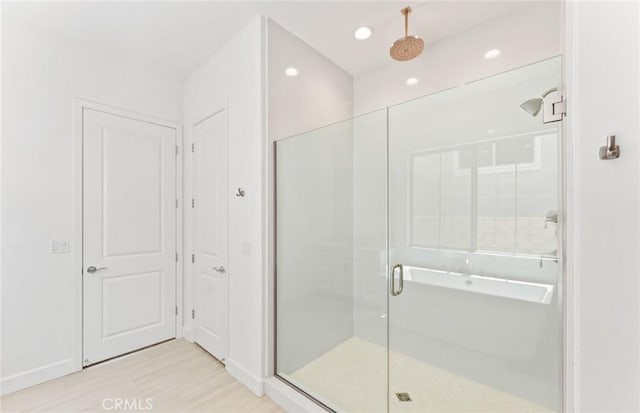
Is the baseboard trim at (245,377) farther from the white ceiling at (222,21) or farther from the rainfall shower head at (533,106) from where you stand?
the white ceiling at (222,21)

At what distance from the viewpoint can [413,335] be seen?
188 centimetres

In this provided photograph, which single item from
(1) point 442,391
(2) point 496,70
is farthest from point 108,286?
(2) point 496,70

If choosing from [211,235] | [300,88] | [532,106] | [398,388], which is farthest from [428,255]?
[211,235]

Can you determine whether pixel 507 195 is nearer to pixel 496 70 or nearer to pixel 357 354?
pixel 496 70

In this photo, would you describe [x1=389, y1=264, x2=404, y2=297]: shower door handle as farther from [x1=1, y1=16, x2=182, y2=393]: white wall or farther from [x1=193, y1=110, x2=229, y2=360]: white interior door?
[x1=1, y1=16, x2=182, y2=393]: white wall

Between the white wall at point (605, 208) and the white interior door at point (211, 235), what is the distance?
7.40 feet

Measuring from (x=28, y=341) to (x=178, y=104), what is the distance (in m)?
2.41

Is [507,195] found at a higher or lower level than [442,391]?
higher

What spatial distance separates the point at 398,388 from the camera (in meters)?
1.75

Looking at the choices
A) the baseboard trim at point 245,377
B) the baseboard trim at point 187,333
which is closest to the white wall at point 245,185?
the baseboard trim at point 245,377

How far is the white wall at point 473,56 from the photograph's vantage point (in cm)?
184

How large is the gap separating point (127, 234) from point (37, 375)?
1.19 m

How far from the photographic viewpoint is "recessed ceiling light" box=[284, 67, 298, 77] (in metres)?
2.22

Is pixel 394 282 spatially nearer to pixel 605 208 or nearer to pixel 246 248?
pixel 246 248
